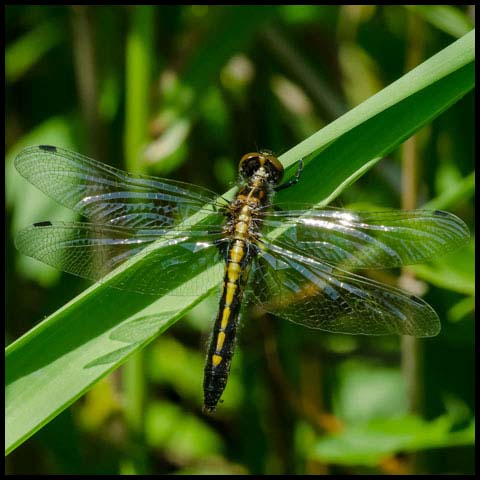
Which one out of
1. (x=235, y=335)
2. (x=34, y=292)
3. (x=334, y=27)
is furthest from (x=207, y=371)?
(x=334, y=27)

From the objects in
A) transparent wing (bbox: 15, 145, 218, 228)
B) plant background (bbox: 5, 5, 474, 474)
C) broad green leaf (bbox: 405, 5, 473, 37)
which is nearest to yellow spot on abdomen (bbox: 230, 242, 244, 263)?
transparent wing (bbox: 15, 145, 218, 228)

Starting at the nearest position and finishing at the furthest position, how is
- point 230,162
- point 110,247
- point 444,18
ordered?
point 110,247 → point 444,18 → point 230,162

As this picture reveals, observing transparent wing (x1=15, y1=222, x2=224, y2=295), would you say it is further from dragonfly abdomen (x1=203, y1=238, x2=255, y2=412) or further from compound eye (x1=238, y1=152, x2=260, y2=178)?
compound eye (x1=238, y1=152, x2=260, y2=178)

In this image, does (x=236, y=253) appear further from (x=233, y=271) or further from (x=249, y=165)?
(x=249, y=165)

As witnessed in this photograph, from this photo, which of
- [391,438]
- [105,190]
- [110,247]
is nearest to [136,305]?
[110,247]

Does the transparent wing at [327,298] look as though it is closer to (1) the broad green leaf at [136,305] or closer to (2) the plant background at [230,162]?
(1) the broad green leaf at [136,305]

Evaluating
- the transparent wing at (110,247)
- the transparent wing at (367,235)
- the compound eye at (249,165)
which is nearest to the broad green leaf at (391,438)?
the transparent wing at (367,235)
